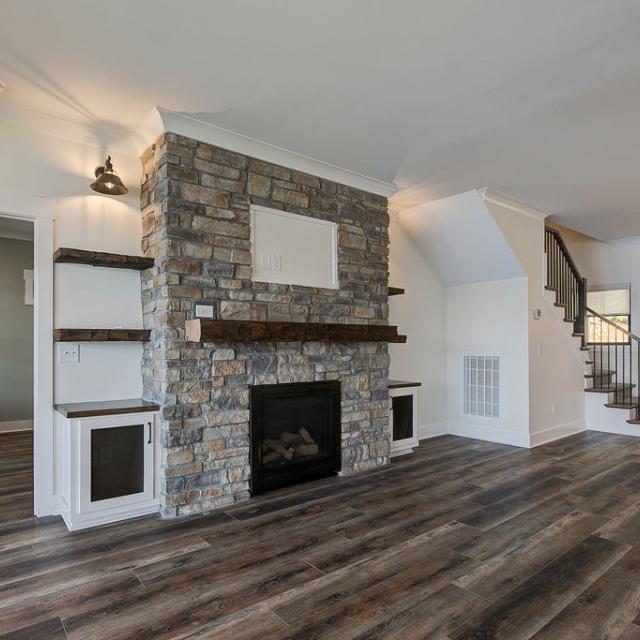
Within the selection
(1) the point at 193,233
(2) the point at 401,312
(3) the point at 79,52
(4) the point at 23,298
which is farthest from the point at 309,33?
(4) the point at 23,298

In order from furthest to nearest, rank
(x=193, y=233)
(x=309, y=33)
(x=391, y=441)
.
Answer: (x=391, y=441), (x=193, y=233), (x=309, y=33)

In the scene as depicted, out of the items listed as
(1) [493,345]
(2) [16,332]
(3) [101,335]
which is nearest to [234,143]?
(3) [101,335]

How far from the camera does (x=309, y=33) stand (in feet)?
8.17

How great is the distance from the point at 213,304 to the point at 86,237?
1136mm

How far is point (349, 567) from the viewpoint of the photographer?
2.63 meters

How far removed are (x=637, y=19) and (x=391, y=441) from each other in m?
3.91

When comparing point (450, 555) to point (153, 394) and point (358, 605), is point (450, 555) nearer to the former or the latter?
point (358, 605)

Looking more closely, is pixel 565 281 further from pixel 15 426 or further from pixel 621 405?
pixel 15 426

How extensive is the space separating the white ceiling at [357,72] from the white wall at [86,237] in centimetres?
31

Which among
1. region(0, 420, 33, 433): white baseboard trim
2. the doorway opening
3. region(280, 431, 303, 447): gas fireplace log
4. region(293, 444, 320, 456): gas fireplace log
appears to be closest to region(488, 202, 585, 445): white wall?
region(293, 444, 320, 456): gas fireplace log

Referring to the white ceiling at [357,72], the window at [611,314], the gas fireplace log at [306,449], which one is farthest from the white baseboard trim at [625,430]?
the gas fireplace log at [306,449]

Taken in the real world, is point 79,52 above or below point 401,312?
above

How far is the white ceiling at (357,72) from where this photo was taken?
2.35 metres

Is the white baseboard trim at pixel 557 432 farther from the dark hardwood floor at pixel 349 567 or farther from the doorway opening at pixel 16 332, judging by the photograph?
the doorway opening at pixel 16 332
